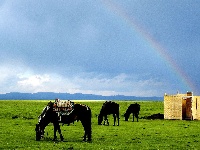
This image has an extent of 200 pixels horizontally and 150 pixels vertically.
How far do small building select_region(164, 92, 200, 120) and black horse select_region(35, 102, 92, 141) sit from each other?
27299 mm

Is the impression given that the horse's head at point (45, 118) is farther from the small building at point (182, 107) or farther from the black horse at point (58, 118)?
the small building at point (182, 107)

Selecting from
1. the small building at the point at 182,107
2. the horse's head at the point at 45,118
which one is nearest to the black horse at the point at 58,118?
the horse's head at the point at 45,118

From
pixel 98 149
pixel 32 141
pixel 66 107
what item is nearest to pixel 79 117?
pixel 66 107

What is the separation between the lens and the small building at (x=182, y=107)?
48844 mm

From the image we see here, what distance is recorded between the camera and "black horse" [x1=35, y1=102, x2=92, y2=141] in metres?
22.5

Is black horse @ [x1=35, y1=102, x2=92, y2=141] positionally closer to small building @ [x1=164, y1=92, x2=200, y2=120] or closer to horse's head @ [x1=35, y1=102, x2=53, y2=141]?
horse's head @ [x1=35, y1=102, x2=53, y2=141]

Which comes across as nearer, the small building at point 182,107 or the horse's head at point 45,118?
the horse's head at point 45,118

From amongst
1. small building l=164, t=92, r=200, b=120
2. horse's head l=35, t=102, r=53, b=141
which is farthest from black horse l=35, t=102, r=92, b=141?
small building l=164, t=92, r=200, b=120

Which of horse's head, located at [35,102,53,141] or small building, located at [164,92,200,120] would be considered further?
small building, located at [164,92,200,120]

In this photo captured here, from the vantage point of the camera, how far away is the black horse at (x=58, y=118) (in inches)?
Result: 888

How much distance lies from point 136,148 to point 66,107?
505 cm

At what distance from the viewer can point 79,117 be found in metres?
23.1

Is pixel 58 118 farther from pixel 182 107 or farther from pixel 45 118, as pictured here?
pixel 182 107

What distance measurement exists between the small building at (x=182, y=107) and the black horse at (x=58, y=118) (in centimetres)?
2730
